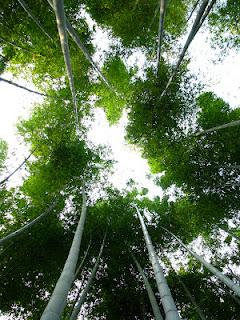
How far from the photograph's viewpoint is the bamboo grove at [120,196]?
722 cm

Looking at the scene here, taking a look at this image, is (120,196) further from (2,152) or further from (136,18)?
(136,18)

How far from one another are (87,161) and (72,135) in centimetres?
91

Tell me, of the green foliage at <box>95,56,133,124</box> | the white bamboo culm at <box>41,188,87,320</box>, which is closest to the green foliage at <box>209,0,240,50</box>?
the green foliage at <box>95,56,133,124</box>

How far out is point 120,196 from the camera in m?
8.92

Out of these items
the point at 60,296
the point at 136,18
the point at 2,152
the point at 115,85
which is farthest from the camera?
the point at 2,152

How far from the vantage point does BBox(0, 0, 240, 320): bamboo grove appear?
7.22 m

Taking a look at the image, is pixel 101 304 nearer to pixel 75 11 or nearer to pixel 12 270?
pixel 12 270


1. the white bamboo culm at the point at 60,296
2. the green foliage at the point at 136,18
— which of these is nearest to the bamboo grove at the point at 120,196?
the green foliage at the point at 136,18

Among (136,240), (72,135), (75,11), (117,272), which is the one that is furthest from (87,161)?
(75,11)

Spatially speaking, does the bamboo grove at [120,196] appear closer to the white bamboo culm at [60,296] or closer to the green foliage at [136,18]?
the green foliage at [136,18]

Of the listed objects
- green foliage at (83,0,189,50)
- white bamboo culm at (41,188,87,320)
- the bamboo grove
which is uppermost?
green foliage at (83,0,189,50)

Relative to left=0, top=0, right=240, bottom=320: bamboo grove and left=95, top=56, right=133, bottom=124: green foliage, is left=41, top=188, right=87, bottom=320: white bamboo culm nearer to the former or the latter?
left=0, top=0, right=240, bottom=320: bamboo grove

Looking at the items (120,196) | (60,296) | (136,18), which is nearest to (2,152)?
(120,196)

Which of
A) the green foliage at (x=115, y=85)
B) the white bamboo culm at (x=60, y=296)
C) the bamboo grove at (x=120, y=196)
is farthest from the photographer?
the green foliage at (x=115, y=85)
